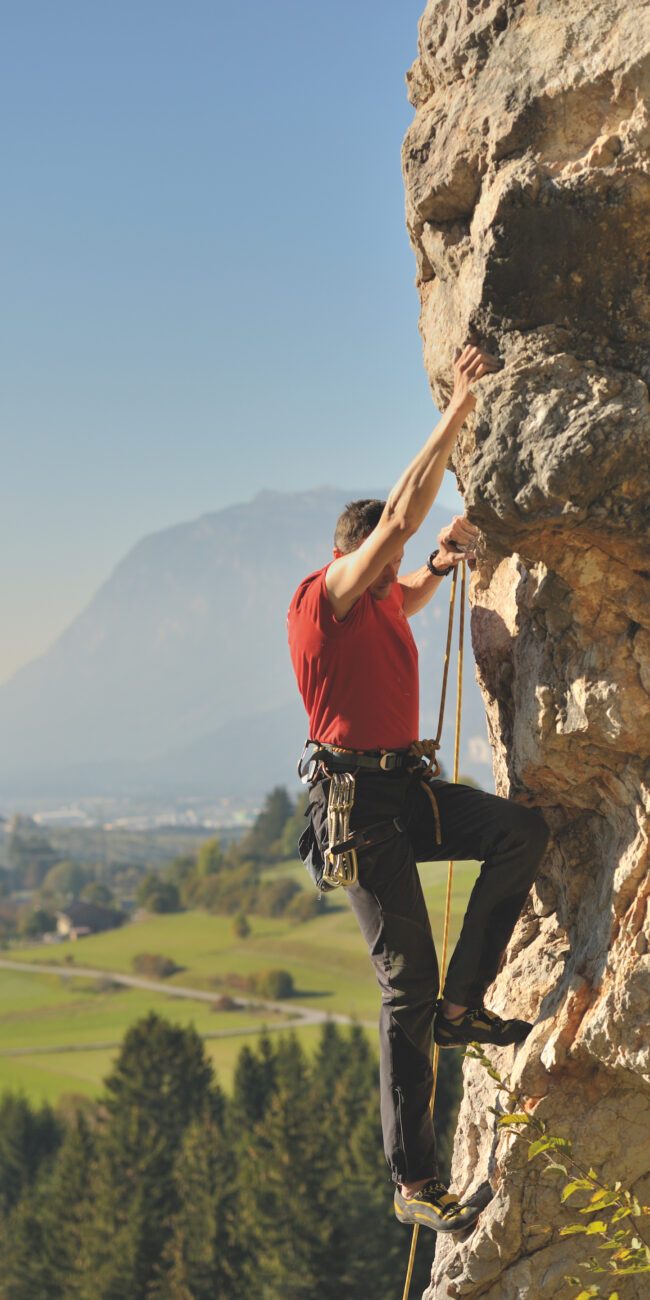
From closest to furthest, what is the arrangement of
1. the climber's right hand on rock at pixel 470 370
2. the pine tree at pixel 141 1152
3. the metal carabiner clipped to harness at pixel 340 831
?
the climber's right hand on rock at pixel 470 370 → the metal carabiner clipped to harness at pixel 340 831 → the pine tree at pixel 141 1152

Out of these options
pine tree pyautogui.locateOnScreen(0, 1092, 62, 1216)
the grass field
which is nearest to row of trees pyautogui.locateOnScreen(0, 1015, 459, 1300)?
pine tree pyautogui.locateOnScreen(0, 1092, 62, 1216)

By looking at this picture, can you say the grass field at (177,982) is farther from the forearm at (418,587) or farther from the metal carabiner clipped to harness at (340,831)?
the metal carabiner clipped to harness at (340,831)

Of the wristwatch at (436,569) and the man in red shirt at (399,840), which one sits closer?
the man in red shirt at (399,840)

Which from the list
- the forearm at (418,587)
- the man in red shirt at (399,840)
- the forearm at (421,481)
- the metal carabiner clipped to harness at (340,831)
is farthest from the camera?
the forearm at (418,587)

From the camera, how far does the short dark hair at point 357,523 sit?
5.18 m

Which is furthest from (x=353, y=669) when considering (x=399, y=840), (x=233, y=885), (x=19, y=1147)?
(x=233, y=885)

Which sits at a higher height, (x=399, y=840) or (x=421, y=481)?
(x=421, y=481)

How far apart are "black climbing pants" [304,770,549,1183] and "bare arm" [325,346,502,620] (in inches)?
37.0

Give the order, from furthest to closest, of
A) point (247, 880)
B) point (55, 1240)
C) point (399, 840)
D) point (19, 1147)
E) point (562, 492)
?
1. point (247, 880)
2. point (19, 1147)
3. point (55, 1240)
4. point (399, 840)
5. point (562, 492)

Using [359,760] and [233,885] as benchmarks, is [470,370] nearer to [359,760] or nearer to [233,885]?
[359,760]

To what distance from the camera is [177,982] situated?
118 metres

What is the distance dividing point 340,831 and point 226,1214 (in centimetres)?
4108

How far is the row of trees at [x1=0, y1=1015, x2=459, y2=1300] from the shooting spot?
3891 centimetres

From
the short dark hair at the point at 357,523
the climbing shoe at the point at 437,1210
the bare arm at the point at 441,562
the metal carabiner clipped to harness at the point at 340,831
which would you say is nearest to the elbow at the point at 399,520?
the short dark hair at the point at 357,523
